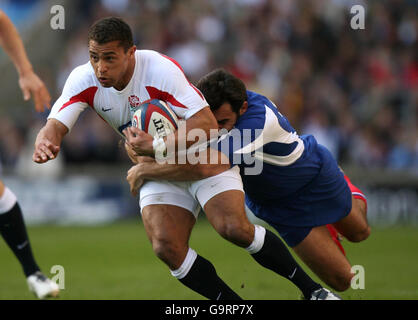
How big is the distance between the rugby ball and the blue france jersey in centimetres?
47

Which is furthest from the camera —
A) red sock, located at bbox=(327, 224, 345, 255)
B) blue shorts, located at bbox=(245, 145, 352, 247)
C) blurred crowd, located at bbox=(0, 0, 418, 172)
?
blurred crowd, located at bbox=(0, 0, 418, 172)

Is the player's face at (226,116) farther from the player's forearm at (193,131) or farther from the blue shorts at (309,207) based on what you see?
the blue shorts at (309,207)

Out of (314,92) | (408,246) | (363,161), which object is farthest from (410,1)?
(408,246)

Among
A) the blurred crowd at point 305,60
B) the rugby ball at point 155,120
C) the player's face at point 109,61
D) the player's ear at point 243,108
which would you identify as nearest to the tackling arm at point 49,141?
the player's face at point 109,61

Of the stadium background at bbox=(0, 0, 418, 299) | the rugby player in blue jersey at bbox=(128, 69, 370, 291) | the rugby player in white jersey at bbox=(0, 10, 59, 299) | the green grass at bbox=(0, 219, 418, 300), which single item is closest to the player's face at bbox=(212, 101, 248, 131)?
the rugby player in blue jersey at bbox=(128, 69, 370, 291)

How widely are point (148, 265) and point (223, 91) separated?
4.12 m

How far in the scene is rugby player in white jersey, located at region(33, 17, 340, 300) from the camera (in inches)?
196

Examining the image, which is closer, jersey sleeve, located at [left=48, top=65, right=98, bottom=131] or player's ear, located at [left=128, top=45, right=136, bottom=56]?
player's ear, located at [left=128, top=45, right=136, bottom=56]

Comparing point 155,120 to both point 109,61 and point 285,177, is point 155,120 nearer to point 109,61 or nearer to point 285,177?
point 109,61

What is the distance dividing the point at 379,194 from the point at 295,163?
7.51 m

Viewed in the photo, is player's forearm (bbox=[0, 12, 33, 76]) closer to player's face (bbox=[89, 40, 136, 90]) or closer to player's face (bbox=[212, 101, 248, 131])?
player's face (bbox=[89, 40, 136, 90])

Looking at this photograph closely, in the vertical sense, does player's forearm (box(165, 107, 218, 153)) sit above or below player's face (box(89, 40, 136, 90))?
below

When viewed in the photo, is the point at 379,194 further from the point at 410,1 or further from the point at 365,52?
the point at 410,1

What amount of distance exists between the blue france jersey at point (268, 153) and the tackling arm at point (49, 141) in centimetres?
116
